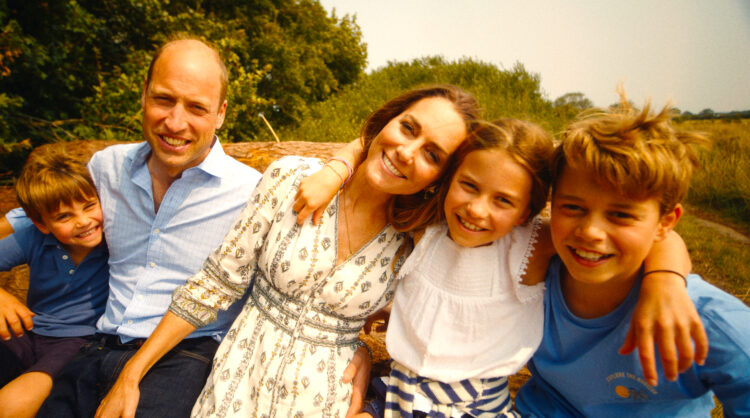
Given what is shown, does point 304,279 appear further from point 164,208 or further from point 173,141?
point 173,141

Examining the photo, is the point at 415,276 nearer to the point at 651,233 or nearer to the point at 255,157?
the point at 651,233

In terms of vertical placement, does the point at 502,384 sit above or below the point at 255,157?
below

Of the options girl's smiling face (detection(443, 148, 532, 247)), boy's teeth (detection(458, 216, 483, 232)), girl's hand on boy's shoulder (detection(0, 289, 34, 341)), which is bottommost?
girl's hand on boy's shoulder (detection(0, 289, 34, 341))

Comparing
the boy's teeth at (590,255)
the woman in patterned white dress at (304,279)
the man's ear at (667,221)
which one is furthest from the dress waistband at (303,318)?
the man's ear at (667,221)

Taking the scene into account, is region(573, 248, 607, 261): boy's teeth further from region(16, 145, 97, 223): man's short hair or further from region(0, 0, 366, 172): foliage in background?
region(0, 0, 366, 172): foliage in background

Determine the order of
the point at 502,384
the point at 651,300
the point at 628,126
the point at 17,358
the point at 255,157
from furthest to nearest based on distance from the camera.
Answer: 1. the point at 255,157
2. the point at 17,358
3. the point at 502,384
4. the point at 628,126
5. the point at 651,300

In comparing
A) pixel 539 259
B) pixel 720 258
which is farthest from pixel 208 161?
pixel 720 258

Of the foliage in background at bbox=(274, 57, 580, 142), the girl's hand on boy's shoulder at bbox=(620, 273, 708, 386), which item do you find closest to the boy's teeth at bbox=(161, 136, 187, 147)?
the girl's hand on boy's shoulder at bbox=(620, 273, 708, 386)

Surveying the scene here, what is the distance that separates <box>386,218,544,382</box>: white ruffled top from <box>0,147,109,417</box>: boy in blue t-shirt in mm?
1736

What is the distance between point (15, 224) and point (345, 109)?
816cm

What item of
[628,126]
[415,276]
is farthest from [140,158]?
[628,126]

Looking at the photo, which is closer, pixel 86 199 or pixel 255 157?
pixel 86 199

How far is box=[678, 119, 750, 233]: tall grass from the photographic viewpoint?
6.20m

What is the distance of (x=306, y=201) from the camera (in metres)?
1.49
